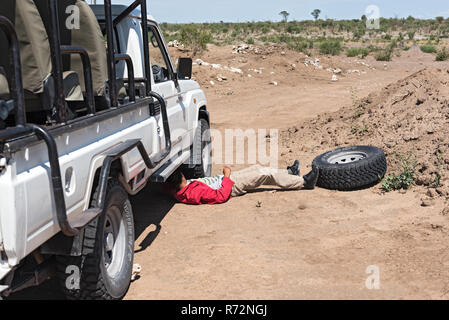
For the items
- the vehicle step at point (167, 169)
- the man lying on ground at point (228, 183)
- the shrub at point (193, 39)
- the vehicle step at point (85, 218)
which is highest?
the shrub at point (193, 39)

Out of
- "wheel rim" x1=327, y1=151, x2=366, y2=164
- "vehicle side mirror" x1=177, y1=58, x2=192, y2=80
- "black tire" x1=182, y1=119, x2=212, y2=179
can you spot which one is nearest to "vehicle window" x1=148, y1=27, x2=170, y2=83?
"vehicle side mirror" x1=177, y1=58, x2=192, y2=80

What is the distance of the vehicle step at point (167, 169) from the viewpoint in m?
4.84

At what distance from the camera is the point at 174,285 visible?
410cm

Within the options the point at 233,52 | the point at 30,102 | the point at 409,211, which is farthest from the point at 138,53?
the point at 233,52

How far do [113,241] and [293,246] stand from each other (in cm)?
183

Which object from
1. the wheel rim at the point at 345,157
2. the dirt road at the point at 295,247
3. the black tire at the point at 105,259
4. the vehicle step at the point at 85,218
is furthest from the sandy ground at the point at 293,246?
the vehicle step at the point at 85,218

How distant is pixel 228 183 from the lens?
628 cm

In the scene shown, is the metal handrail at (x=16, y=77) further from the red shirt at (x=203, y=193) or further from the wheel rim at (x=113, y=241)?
the red shirt at (x=203, y=193)

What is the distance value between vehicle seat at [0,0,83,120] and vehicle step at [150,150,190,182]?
6.14ft

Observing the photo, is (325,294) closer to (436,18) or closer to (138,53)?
(138,53)

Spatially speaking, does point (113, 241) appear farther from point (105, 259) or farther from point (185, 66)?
point (185, 66)

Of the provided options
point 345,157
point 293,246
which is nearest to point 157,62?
point 293,246

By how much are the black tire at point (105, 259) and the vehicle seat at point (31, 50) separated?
78 cm
